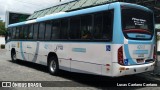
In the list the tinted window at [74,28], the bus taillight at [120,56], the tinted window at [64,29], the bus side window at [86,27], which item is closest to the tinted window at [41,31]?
the tinted window at [64,29]

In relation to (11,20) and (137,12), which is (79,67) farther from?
(11,20)

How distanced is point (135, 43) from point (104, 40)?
1.11 m

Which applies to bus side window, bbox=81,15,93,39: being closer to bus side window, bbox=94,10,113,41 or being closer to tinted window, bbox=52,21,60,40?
bus side window, bbox=94,10,113,41

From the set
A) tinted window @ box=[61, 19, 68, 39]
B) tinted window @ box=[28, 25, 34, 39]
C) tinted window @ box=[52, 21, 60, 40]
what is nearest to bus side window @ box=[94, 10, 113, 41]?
tinted window @ box=[61, 19, 68, 39]

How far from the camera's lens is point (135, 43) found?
9.18 meters

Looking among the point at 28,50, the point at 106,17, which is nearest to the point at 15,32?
the point at 28,50

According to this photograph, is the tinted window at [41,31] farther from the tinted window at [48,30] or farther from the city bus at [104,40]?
the city bus at [104,40]

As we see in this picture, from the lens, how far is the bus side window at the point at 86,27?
987 cm

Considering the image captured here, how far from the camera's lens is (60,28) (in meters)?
11.9

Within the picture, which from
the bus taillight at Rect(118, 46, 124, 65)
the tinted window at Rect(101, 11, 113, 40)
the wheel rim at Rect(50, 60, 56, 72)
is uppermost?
the tinted window at Rect(101, 11, 113, 40)

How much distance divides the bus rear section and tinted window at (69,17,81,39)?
2.26 meters

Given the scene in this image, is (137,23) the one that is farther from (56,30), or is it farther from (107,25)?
(56,30)

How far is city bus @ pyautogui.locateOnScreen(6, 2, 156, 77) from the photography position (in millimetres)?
8781

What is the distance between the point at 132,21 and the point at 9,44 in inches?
464
